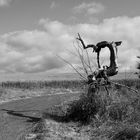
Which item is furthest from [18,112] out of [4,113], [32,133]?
[32,133]

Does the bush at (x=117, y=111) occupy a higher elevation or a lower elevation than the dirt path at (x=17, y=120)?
higher

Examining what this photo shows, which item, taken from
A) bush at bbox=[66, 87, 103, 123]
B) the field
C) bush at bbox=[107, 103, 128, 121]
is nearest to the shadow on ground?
the field

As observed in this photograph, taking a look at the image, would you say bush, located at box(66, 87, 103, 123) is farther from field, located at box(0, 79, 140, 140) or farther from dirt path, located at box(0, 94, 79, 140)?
dirt path, located at box(0, 94, 79, 140)

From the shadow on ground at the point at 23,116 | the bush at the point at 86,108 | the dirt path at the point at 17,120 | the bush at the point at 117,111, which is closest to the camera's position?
the bush at the point at 117,111

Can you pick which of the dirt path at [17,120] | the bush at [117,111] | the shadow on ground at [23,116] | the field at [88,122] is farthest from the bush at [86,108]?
the dirt path at [17,120]

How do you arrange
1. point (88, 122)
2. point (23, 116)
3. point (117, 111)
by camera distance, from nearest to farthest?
point (117, 111)
point (88, 122)
point (23, 116)

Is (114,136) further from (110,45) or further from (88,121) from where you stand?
(110,45)

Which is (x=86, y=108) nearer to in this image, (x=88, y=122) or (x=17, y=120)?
(x=88, y=122)

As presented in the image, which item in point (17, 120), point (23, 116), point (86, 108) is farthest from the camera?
point (23, 116)

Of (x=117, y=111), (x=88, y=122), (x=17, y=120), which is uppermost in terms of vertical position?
(x=117, y=111)

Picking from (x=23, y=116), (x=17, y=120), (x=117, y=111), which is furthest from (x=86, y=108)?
(x=23, y=116)

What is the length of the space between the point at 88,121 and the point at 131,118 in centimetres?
163

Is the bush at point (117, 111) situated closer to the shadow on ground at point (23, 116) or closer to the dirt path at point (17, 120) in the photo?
the dirt path at point (17, 120)

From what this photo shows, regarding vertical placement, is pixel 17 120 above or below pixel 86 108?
below
